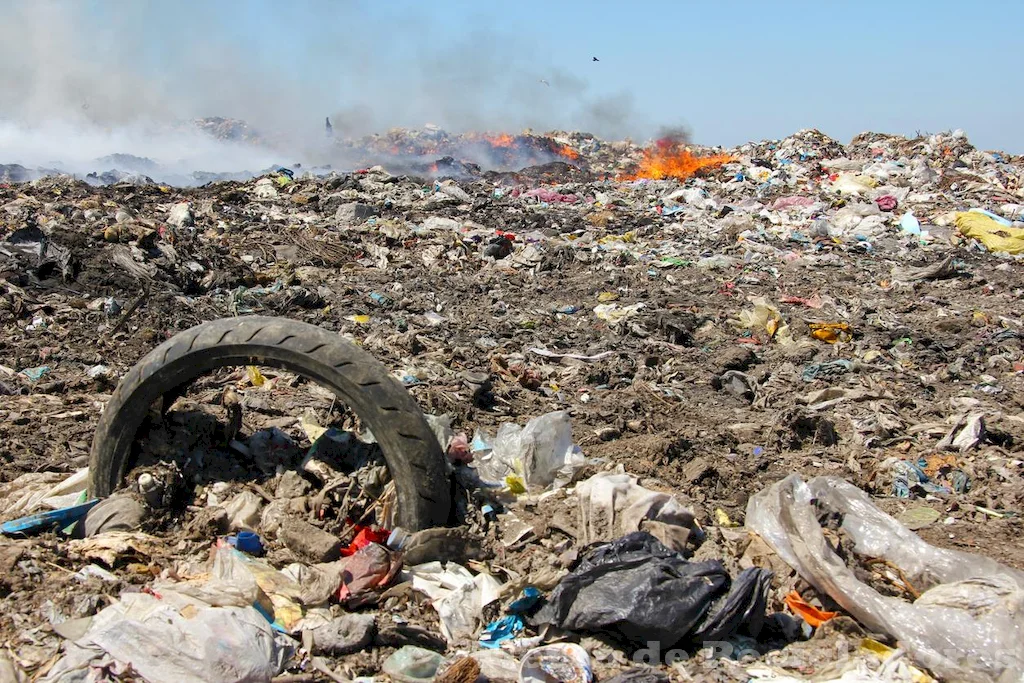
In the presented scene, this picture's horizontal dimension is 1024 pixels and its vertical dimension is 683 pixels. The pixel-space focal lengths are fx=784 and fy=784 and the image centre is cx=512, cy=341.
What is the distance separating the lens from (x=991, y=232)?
10234 mm

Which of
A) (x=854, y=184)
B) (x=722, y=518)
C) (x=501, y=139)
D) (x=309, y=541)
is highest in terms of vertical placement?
(x=501, y=139)

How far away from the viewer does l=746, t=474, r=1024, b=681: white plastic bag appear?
2.44 metres

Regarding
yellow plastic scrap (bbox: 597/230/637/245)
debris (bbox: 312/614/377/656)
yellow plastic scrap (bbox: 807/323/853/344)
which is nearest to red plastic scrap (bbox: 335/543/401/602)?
debris (bbox: 312/614/377/656)

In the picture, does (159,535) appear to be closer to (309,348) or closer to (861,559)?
(309,348)

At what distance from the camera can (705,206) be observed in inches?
504

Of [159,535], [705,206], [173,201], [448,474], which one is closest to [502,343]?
[448,474]

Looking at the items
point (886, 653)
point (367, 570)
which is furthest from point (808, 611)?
point (367, 570)

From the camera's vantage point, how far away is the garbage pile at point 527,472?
2.50 meters

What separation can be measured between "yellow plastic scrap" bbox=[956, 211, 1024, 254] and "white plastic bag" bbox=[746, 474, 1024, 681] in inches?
331

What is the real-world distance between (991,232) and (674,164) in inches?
357

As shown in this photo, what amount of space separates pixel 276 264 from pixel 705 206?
7.37 meters

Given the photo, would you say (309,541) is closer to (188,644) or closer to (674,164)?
(188,644)

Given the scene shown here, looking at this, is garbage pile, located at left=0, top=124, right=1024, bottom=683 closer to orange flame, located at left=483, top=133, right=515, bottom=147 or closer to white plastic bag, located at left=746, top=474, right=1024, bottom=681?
white plastic bag, located at left=746, top=474, right=1024, bottom=681

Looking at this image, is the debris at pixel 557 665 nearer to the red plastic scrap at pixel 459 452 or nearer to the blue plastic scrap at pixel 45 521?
A: the red plastic scrap at pixel 459 452
